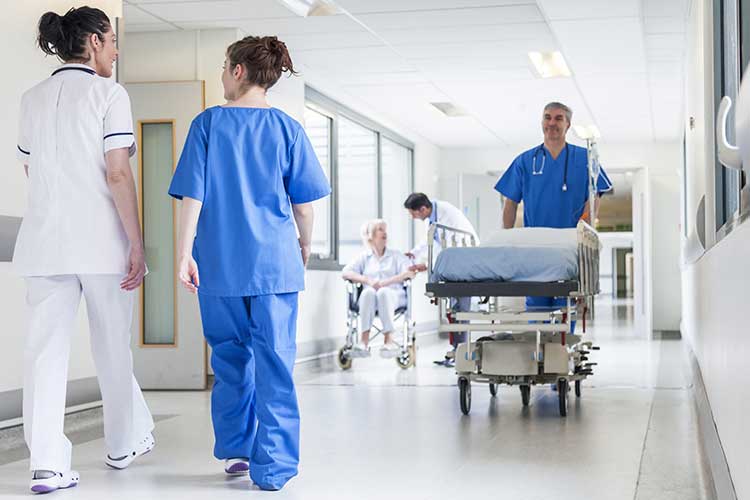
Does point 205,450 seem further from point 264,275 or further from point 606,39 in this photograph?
point 606,39

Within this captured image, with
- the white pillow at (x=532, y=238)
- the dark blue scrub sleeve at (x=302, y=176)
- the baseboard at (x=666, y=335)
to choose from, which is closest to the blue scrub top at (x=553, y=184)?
the white pillow at (x=532, y=238)

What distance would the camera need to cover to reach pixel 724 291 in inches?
90.9

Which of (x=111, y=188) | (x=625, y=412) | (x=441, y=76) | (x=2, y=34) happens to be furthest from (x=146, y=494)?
(x=441, y=76)

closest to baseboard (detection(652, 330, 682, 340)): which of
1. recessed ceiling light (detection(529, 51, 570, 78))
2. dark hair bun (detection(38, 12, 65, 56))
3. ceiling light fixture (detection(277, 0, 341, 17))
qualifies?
recessed ceiling light (detection(529, 51, 570, 78))

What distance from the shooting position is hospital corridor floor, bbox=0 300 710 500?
314cm

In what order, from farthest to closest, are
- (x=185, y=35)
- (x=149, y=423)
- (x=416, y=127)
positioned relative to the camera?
(x=416, y=127) → (x=185, y=35) → (x=149, y=423)

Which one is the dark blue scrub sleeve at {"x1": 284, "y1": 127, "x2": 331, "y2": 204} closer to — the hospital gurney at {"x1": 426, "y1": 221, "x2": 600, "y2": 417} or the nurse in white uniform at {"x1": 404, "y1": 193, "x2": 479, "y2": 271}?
the hospital gurney at {"x1": 426, "y1": 221, "x2": 600, "y2": 417}

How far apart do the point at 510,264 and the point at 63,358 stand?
88.1 inches

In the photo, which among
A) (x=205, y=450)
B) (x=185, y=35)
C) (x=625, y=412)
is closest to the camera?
(x=205, y=450)

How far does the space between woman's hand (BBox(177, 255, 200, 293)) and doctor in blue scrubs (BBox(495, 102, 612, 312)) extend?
282 cm

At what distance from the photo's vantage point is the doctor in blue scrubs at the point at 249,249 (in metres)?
3.14

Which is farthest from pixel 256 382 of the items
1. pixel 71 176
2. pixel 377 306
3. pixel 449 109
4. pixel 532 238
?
pixel 449 109

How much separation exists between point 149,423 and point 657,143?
966 centimetres

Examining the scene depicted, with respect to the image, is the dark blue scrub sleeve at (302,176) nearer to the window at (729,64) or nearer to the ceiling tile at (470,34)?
the window at (729,64)
